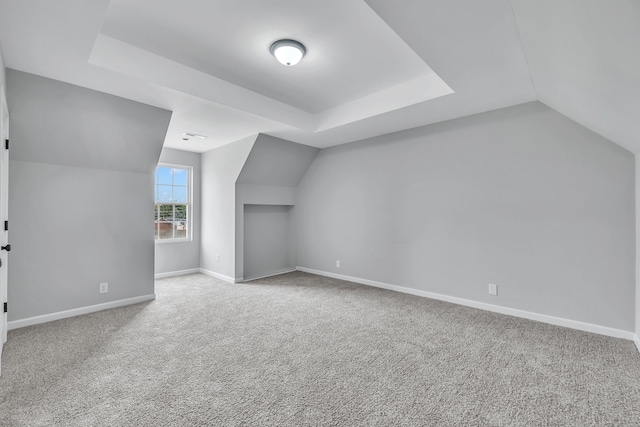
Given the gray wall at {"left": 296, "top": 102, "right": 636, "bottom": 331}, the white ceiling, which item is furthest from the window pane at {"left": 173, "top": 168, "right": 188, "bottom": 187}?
the gray wall at {"left": 296, "top": 102, "right": 636, "bottom": 331}

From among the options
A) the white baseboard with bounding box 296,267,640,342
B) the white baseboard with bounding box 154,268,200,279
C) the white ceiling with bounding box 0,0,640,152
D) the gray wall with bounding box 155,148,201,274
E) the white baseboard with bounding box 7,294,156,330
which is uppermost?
the white ceiling with bounding box 0,0,640,152

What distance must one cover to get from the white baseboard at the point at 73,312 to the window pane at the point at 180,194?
7.01 feet

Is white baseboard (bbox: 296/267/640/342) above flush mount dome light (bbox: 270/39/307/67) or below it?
below

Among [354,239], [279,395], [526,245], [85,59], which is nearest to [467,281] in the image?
[526,245]

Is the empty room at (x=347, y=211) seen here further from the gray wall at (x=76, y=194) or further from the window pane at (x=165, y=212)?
the window pane at (x=165, y=212)

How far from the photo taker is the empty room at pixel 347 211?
1822 mm

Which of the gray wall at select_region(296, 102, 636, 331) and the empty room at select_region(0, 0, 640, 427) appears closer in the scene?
the empty room at select_region(0, 0, 640, 427)

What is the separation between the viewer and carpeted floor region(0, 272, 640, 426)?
5.69ft

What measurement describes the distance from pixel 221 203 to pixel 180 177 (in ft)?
3.63

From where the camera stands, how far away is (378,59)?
277 centimetres

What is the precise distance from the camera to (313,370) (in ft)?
7.29

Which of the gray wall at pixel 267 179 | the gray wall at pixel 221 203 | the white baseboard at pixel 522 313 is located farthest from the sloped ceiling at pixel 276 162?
the white baseboard at pixel 522 313

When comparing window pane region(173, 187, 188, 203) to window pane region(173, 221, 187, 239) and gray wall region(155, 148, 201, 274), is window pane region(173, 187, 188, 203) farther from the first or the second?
window pane region(173, 221, 187, 239)

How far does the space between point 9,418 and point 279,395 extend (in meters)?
1.54
